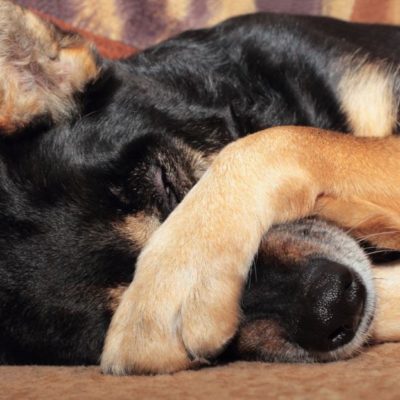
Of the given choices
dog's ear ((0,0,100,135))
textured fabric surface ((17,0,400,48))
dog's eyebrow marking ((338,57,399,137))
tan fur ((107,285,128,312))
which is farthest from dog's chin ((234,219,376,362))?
textured fabric surface ((17,0,400,48))

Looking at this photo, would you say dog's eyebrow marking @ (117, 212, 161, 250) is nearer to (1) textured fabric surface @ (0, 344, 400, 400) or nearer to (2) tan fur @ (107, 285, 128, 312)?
(2) tan fur @ (107, 285, 128, 312)

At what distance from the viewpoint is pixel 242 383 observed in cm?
114

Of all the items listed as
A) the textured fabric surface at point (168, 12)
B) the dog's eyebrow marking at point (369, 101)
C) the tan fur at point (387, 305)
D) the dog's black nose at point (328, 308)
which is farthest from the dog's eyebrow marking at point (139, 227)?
the textured fabric surface at point (168, 12)

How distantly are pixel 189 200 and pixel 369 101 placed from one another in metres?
0.80

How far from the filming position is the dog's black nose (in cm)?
123

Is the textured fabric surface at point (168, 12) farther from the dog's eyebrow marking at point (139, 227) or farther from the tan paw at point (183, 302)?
the tan paw at point (183, 302)

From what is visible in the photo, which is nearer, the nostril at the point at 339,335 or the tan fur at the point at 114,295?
the nostril at the point at 339,335

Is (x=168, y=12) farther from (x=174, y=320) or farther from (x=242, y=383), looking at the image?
(x=242, y=383)

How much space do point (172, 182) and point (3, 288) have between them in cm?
46

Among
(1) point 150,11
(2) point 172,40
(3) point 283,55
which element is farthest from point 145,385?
(1) point 150,11

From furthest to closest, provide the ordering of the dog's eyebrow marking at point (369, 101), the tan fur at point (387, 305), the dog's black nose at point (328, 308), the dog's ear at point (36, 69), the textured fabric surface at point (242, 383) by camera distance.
Result: the dog's eyebrow marking at point (369, 101) < the dog's ear at point (36, 69) < the tan fur at point (387, 305) < the dog's black nose at point (328, 308) < the textured fabric surface at point (242, 383)

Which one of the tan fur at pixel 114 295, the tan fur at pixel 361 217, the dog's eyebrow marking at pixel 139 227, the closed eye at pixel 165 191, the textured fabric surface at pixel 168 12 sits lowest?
the textured fabric surface at pixel 168 12

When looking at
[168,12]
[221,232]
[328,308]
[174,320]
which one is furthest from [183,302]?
[168,12]

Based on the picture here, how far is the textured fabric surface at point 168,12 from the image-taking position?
9.74 ft
